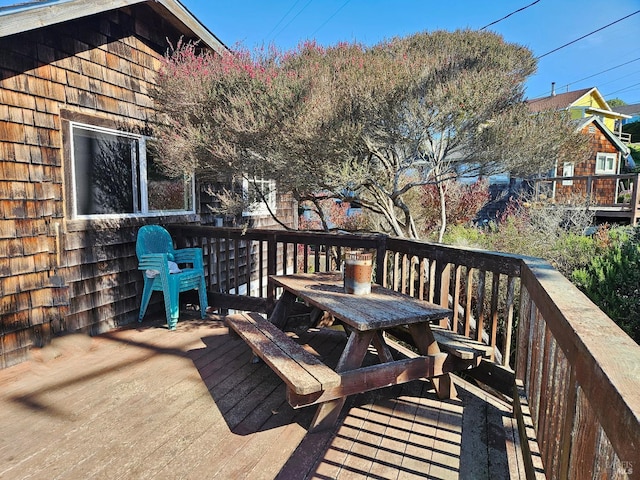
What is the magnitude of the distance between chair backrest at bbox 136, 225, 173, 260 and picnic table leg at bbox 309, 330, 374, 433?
2.58 m

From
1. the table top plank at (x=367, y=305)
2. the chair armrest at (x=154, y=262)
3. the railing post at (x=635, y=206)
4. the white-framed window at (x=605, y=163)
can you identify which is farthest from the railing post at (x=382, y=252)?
the white-framed window at (x=605, y=163)

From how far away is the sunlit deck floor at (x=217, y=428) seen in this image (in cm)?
173

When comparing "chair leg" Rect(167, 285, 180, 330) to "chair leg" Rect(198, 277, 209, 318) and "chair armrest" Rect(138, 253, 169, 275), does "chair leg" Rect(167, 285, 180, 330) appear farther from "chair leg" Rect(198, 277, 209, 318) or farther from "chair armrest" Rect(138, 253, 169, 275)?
"chair leg" Rect(198, 277, 209, 318)

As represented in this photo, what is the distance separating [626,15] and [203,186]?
33.4 ft

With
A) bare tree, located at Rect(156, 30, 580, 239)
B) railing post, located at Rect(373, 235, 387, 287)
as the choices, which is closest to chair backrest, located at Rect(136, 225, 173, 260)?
bare tree, located at Rect(156, 30, 580, 239)

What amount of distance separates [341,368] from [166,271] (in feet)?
7.37

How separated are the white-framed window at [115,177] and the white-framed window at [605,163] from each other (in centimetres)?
1809

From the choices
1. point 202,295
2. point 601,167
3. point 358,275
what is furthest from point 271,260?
point 601,167

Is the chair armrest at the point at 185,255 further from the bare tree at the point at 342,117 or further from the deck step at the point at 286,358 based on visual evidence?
the deck step at the point at 286,358

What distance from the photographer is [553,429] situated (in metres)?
1.30

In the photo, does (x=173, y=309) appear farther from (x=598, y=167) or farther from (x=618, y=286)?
(x=598, y=167)

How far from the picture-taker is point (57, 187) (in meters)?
3.23

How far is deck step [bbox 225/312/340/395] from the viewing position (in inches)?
69.0

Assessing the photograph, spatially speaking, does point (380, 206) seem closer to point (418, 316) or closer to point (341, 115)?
point (341, 115)
